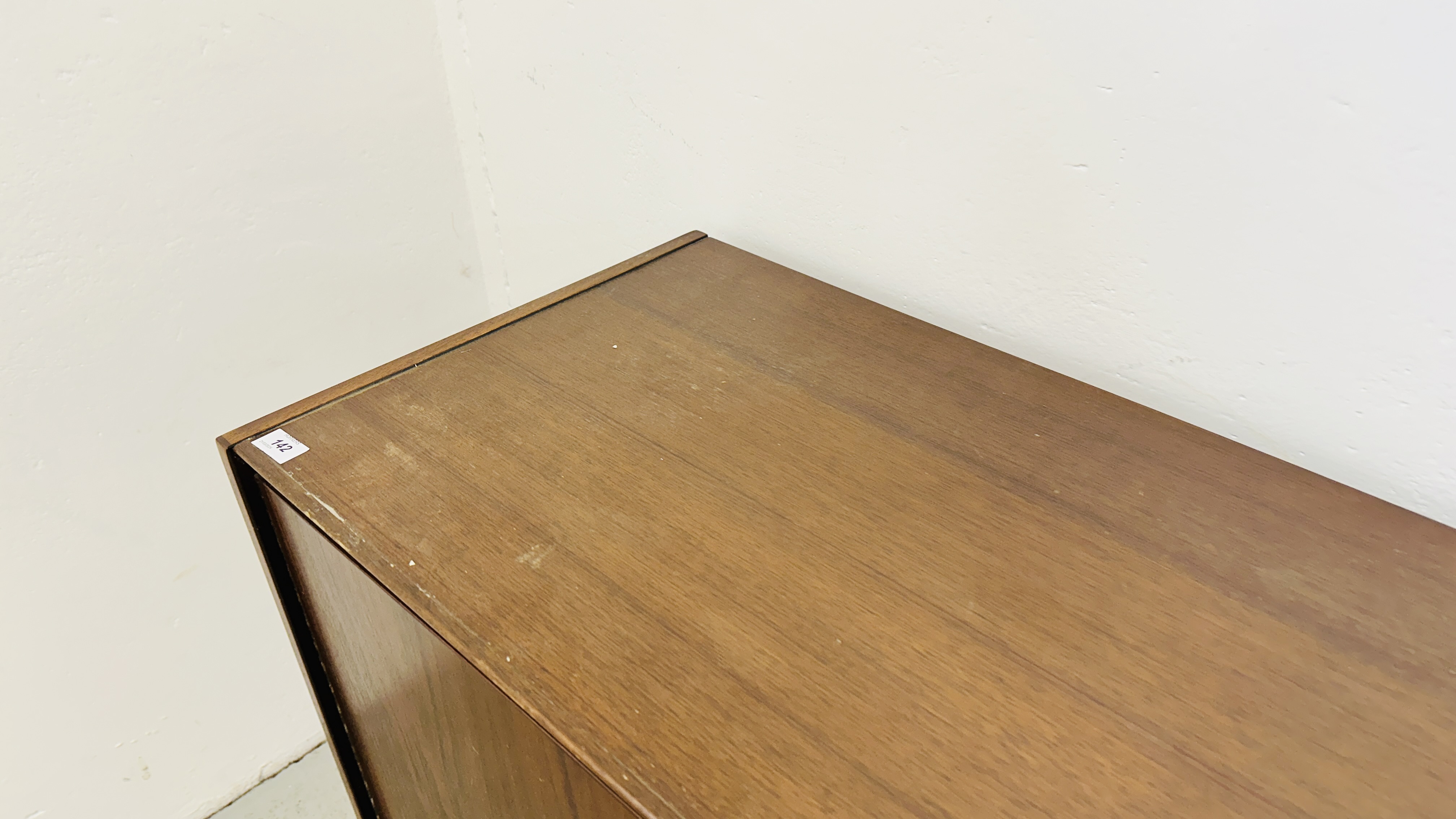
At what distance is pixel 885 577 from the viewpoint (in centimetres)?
54

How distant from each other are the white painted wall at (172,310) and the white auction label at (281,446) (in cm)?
46

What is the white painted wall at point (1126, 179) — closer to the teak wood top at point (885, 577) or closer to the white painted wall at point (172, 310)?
the teak wood top at point (885, 577)

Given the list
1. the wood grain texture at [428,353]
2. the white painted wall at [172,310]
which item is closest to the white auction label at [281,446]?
the wood grain texture at [428,353]

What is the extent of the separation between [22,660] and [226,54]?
76cm

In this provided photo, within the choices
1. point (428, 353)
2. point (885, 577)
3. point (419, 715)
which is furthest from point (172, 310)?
point (885, 577)

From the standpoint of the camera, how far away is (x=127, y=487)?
1039 millimetres

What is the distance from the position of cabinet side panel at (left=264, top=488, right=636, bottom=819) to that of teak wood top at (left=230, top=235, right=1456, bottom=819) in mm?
35

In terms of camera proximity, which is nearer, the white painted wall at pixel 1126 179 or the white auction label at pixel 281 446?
the white painted wall at pixel 1126 179

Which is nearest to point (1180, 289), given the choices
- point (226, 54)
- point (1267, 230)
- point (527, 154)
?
point (1267, 230)

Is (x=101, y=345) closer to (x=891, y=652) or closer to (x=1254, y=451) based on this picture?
(x=891, y=652)

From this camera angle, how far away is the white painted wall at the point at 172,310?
0.89 metres

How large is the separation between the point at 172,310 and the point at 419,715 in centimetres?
65

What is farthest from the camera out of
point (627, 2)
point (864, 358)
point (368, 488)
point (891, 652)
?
point (627, 2)

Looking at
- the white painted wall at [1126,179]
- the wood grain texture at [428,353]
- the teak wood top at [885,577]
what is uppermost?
the white painted wall at [1126,179]
